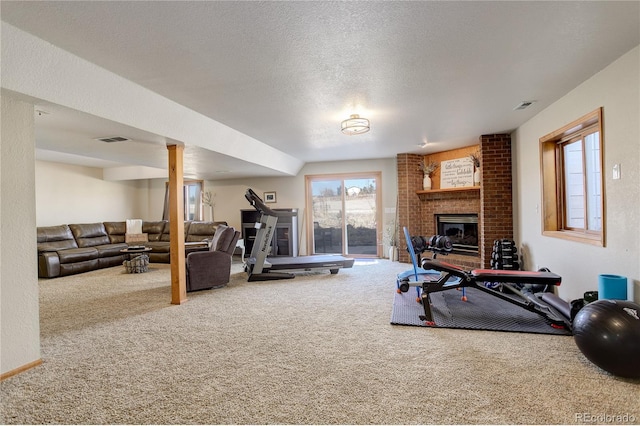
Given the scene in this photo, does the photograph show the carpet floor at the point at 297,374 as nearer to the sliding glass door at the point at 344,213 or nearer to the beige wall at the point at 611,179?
the beige wall at the point at 611,179

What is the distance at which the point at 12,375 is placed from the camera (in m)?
2.16

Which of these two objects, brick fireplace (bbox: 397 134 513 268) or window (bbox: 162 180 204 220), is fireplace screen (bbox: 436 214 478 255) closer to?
brick fireplace (bbox: 397 134 513 268)

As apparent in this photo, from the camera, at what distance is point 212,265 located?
462 centimetres

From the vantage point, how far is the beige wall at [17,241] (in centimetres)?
215

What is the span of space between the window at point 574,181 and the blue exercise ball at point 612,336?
3.46ft

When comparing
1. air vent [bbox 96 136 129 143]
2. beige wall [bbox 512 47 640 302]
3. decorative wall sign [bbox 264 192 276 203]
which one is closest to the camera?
beige wall [bbox 512 47 640 302]

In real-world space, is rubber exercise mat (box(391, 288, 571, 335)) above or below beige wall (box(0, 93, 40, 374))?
below

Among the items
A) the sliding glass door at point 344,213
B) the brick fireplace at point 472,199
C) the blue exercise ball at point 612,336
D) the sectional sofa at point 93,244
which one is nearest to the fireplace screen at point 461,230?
Answer: the brick fireplace at point 472,199

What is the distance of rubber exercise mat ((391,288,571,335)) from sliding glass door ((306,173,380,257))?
134 inches

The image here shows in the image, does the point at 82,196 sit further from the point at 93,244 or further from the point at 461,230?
the point at 461,230

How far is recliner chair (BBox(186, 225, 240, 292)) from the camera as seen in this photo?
14.6 ft

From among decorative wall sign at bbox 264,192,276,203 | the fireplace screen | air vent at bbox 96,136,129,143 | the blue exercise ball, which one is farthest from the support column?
the fireplace screen

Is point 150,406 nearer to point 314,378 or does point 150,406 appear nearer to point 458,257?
point 314,378

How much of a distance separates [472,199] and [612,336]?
13.6 ft
